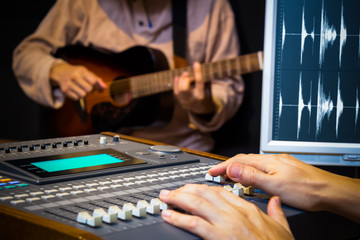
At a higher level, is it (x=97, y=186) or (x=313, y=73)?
(x=313, y=73)

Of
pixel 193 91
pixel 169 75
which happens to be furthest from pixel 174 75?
pixel 193 91

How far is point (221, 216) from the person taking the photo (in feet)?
1.69

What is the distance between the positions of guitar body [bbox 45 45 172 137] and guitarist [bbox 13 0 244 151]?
0.04 meters

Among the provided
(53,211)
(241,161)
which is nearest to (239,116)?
(241,161)

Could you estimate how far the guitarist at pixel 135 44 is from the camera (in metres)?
2.24

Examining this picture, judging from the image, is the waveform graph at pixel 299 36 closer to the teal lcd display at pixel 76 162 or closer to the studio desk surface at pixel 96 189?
the studio desk surface at pixel 96 189

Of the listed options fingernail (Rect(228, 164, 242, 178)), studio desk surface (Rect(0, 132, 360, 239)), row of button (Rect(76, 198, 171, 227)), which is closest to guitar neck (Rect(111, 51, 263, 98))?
studio desk surface (Rect(0, 132, 360, 239))

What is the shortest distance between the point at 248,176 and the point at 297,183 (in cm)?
8

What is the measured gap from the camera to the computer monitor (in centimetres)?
97

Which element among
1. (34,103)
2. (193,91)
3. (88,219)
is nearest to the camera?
(88,219)

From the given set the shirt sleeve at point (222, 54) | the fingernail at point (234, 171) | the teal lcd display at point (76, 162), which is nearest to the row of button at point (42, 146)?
the teal lcd display at point (76, 162)

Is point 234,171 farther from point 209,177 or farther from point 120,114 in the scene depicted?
point 120,114

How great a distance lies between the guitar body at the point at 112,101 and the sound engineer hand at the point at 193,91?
0.45 feet

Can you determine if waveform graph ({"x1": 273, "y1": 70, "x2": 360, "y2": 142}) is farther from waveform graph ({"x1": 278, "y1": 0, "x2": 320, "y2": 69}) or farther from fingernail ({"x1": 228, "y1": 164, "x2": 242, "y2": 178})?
fingernail ({"x1": 228, "y1": 164, "x2": 242, "y2": 178})
